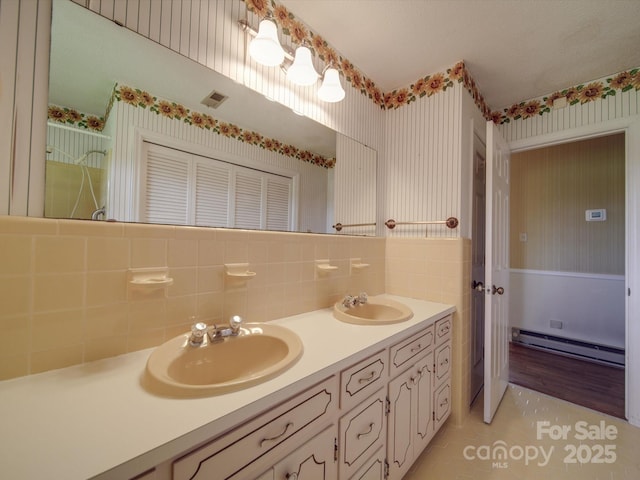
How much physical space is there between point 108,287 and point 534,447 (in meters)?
2.29

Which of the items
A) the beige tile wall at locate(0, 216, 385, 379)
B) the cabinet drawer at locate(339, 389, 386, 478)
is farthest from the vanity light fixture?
the cabinet drawer at locate(339, 389, 386, 478)

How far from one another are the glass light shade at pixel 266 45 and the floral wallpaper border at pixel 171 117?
0.33 m

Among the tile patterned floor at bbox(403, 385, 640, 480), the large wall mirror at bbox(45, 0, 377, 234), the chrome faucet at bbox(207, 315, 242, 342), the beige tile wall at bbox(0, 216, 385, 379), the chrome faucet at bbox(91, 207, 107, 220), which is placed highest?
the large wall mirror at bbox(45, 0, 377, 234)

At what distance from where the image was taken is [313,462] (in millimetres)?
757

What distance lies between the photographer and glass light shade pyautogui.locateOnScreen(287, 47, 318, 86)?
4.25ft

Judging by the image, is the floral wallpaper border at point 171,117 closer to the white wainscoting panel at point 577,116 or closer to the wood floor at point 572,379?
the white wainscoting panel at point 577,116

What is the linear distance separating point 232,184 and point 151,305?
Answer: 581 mm

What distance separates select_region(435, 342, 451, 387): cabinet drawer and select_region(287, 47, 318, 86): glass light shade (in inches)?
64.7

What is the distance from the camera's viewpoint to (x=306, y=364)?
30.7 inches

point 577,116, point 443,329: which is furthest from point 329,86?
point 577,116

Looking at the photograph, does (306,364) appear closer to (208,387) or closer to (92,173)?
(208,387)

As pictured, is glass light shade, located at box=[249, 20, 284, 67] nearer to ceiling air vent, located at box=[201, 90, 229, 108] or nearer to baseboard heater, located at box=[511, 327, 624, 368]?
ceiling air vent, located at box=[201, 90, 229, 108]

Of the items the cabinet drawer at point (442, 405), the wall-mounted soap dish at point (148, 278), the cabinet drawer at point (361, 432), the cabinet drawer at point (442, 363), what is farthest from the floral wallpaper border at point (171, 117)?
the cabinet drawer at point (442, 405)

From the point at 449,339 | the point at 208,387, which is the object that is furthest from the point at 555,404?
the point at 208,387
